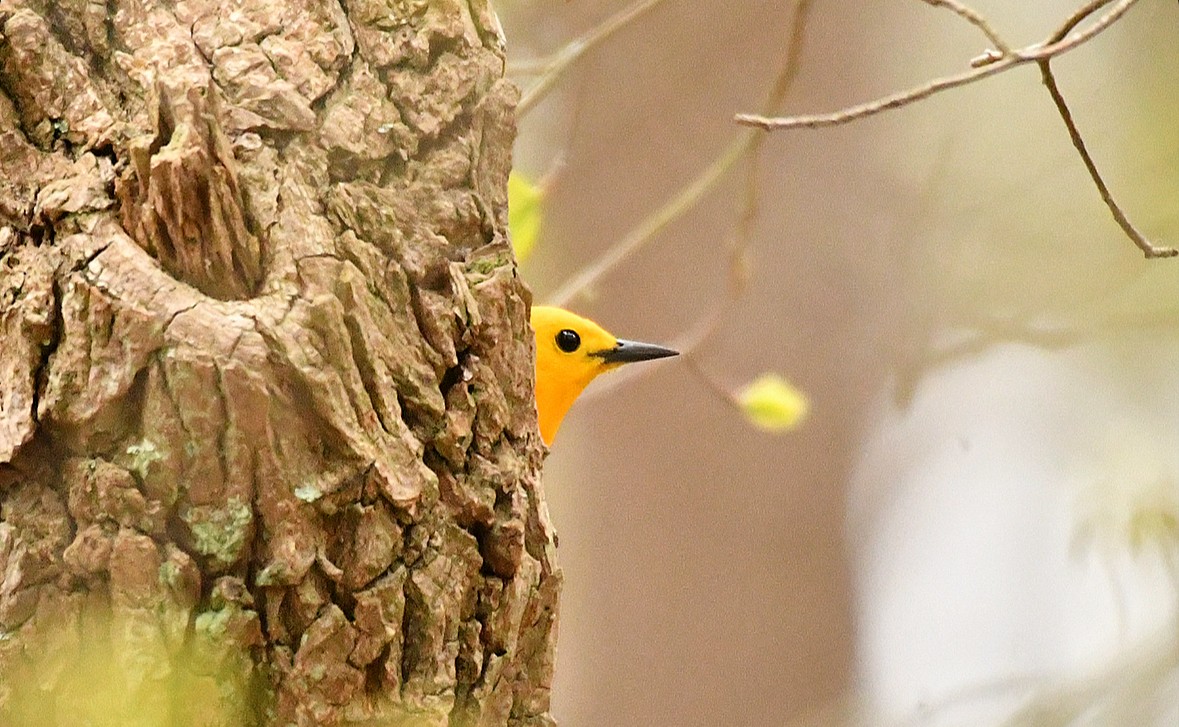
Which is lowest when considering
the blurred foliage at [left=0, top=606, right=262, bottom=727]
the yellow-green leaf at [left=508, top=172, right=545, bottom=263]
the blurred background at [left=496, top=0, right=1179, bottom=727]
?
the blurred background at [left=496, top=0, right=1179, bottom=727]

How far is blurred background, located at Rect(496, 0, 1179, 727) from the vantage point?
394 cm

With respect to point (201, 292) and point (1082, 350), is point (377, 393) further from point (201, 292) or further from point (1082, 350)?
point (1082, 350)

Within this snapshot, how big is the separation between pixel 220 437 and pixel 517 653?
1.51 ft

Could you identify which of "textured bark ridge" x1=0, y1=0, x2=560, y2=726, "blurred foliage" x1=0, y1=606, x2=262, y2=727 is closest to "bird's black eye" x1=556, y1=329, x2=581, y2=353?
"textured bark ridge" x1=0, y1=0, x2=560, y2=726

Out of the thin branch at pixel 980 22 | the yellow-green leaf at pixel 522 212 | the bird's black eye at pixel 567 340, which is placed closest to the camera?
the thin branch at pixel 980 22

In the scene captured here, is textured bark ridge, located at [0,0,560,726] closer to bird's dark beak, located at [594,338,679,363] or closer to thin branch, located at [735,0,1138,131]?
thin branch, located at [735,0,1138,131]

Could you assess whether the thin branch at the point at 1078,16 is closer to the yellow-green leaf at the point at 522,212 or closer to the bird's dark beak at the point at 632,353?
the yellow-green leaf at the point at 522,212

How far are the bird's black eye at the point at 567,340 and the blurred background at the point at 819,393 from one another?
53.9 inches

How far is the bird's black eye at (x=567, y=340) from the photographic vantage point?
257 cm

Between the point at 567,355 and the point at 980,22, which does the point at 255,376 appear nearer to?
the point at 980,22

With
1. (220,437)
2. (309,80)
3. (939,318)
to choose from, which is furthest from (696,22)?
(220,437)

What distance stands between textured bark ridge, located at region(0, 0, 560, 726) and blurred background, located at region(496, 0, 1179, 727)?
2.56 metres

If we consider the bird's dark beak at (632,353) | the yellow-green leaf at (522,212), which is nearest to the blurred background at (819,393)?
the bird's dark beak at (632,353)

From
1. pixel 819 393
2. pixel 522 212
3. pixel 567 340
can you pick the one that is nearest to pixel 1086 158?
pixel 522 212
